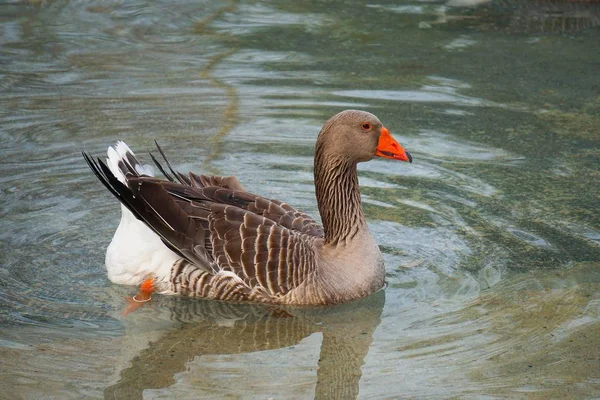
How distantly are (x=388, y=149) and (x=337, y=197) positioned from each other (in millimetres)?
484

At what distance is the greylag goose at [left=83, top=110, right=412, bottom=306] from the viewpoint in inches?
253

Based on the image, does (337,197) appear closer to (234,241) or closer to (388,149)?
(388,149)

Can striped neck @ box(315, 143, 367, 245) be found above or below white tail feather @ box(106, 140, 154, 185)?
below

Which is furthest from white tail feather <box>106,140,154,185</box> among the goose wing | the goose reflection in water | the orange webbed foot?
the goose reflection in water

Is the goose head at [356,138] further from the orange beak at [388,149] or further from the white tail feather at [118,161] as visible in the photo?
the white tail feather at [118,161]

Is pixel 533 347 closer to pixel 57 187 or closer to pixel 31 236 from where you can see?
pixel 31 236

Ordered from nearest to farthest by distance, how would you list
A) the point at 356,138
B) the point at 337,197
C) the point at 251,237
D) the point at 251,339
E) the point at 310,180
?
the point at 251,339
the point at 251,237
the point at 356,138
the point at 337,197
the point at 310,180

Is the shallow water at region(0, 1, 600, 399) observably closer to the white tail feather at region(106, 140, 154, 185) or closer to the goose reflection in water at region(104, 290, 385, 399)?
the goose reflection in water at region(104, 290, 385, 399)

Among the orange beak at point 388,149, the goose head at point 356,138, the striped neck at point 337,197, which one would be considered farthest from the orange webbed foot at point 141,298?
the orange beak at point 388,149

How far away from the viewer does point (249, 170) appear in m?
8.57

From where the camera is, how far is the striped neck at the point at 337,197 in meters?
6.69

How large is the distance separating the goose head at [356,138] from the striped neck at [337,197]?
5cm

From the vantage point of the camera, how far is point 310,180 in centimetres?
843

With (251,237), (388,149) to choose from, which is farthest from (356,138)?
(251,237)
